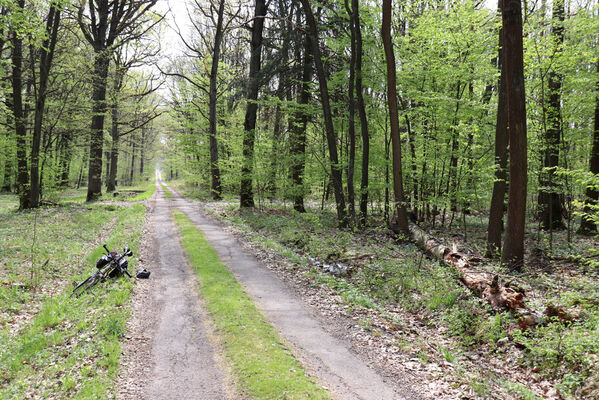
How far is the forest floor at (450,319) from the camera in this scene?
184 inches

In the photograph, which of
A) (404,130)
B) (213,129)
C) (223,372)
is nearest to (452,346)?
(223,372)

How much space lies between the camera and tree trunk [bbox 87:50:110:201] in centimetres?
1903

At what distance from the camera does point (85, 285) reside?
316 inches

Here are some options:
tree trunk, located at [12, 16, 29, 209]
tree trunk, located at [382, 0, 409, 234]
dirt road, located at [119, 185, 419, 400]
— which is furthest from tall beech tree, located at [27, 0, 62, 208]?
tree trunk, located at [382, 0, 409, 234]

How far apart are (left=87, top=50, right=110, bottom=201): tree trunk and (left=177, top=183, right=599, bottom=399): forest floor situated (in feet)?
48.5

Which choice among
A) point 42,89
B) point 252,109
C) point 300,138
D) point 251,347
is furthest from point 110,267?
point 252,109

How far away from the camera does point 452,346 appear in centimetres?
581

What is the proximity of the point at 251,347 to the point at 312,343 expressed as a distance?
3.59ft

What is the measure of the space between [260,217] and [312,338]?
1198cm

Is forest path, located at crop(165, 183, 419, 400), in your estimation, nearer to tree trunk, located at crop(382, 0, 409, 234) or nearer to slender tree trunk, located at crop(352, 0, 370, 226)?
tree trunk, located at crop(382, 0, 409, 234)

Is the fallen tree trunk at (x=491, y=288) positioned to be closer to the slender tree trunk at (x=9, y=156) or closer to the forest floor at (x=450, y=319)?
the forest floor at (x=450, y=319)

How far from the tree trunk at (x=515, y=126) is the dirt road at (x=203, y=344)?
5493 mm

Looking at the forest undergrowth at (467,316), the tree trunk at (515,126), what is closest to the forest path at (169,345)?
the forest undergrowth at (467,316)

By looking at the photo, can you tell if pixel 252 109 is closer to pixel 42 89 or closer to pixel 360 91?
pixel 360 91
